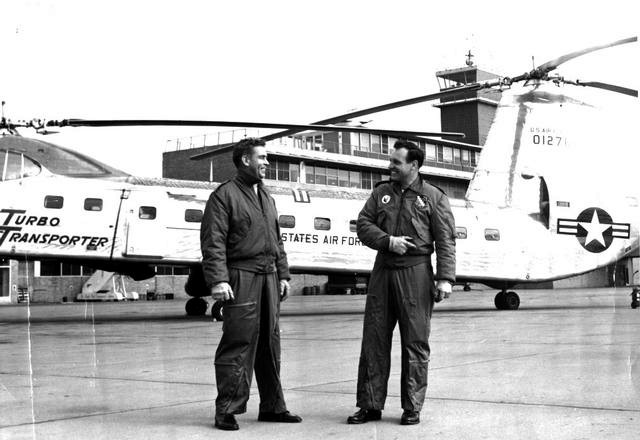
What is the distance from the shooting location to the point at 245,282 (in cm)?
576

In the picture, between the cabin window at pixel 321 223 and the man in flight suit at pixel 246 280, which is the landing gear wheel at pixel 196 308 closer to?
the cabin window at pixel 321 223

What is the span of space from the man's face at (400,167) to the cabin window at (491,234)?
1581 centimetres

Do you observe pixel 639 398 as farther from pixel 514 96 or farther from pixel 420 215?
pixel 514 96

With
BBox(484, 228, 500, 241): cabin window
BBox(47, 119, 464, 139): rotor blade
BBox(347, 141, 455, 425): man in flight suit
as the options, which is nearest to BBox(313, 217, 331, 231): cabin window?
BBox(484, 228, 500, 241): cabin window

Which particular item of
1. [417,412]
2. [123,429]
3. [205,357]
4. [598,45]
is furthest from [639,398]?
[598,45]

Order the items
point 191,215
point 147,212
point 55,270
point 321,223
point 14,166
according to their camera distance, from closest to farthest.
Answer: point 14,166, point 147,212, point 191,215, point 321,223, point 55,270

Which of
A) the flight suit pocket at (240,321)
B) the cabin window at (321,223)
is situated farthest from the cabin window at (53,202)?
the flight suit pocket at (240,321)

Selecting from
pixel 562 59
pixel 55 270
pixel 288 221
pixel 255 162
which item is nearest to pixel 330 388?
pixel 255 162

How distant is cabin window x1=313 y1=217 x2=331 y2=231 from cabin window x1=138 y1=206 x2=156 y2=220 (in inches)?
150

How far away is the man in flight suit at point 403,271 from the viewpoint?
5.80 metres

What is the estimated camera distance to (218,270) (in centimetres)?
561

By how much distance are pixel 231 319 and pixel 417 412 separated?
53.4 inches

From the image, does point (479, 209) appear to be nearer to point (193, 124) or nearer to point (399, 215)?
point (193, 124)

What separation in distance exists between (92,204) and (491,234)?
32.4 feet
